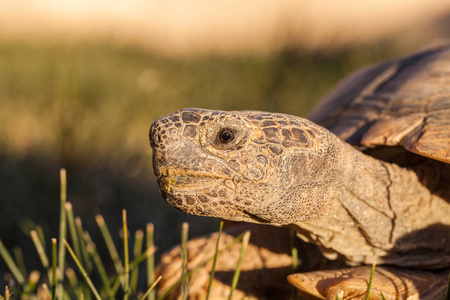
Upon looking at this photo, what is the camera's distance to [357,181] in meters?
1.91

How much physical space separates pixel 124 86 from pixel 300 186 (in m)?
3.32

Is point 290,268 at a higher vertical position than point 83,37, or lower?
lower

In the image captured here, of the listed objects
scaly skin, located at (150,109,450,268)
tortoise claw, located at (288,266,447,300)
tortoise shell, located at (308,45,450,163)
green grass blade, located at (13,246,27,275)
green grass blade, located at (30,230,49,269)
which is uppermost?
tortoise shell, located at (308,45,450,163)

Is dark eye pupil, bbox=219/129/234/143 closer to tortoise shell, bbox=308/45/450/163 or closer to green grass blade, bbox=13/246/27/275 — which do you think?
tortoise shell, bbox=308/45/450/163

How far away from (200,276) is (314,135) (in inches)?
34.2

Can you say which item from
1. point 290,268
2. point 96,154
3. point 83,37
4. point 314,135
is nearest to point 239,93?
point 83,37

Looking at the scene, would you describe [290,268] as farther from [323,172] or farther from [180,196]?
[180,196]

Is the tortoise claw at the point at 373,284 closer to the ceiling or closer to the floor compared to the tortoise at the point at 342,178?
closer to the floor

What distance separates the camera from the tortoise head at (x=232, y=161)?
5.29 feet

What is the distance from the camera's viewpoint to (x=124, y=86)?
4781 millimetres

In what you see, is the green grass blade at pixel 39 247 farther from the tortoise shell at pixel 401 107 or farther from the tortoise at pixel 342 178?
the tortoise shell at pixel 401 107

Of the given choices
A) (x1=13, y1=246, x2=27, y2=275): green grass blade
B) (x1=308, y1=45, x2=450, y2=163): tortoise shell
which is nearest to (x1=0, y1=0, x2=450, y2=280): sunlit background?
(x1=13, y1=246, x2=27, y2=275): green grass blade

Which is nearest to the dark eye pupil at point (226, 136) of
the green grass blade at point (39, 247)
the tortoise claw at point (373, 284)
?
the tortoise claw at point (373, 284)

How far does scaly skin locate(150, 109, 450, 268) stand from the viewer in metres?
1.62
